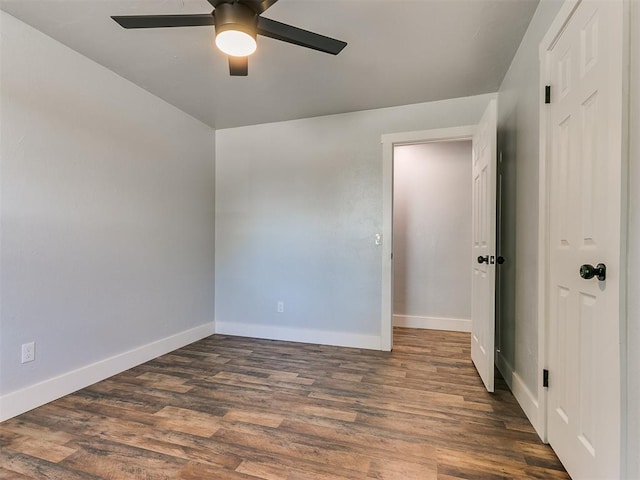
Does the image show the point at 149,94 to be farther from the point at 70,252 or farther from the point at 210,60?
the point at 70,252

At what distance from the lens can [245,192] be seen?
12.5ft

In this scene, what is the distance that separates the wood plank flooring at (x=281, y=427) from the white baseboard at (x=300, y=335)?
459mm

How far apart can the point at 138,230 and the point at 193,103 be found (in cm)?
131

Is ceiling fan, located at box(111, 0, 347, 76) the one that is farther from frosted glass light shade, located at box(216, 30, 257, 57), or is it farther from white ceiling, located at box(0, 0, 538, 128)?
white ceiling, located at box(0, 0, 538, 128)

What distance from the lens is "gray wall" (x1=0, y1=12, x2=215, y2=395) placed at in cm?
200

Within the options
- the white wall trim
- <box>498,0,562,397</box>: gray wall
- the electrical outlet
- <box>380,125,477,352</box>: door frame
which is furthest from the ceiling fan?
the white wall trim

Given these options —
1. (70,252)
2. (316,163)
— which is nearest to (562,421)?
(316,163)

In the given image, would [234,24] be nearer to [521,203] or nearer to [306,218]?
[521,203]

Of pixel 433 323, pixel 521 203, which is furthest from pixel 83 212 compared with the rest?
pixel 433 323

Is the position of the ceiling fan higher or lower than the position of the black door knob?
higher

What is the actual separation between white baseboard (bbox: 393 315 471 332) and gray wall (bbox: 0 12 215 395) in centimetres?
254

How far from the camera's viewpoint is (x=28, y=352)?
2061 mm

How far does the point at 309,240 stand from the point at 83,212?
1969 mm

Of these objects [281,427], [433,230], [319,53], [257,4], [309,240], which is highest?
[319,53]
